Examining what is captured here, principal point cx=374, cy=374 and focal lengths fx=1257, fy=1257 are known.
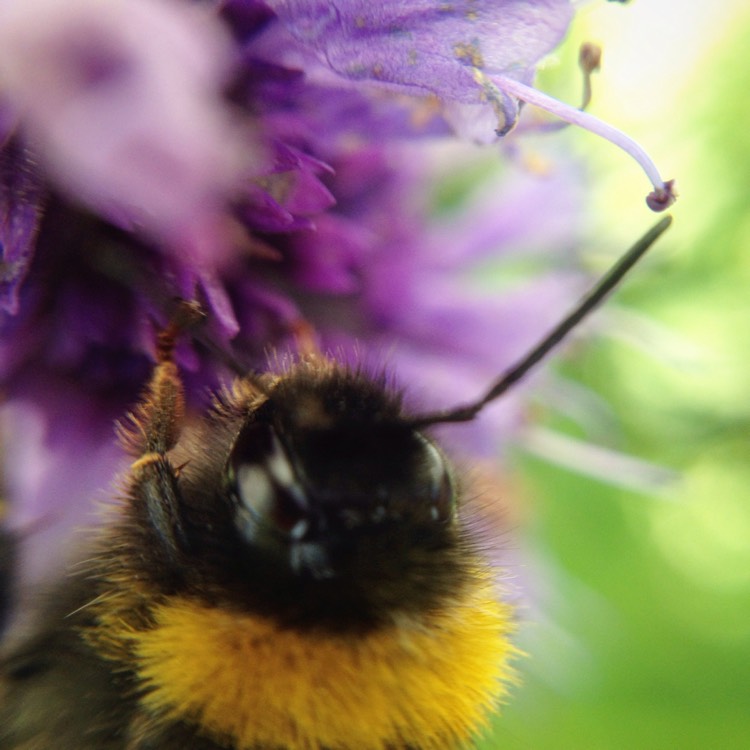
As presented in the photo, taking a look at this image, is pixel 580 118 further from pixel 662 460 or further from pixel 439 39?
pixel 662 460

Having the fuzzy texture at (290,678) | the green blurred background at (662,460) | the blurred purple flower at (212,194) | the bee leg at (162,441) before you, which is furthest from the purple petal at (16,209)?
the green blurred background at (662,460)

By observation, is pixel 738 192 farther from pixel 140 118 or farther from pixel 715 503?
pixel 140 118

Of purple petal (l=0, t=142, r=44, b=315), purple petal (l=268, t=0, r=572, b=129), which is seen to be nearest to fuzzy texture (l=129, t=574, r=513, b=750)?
purple petal (l=0, t=142, r=44, b=315)

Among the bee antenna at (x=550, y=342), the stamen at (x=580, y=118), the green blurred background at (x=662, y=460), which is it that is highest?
the stamen at (x=580, y=118)

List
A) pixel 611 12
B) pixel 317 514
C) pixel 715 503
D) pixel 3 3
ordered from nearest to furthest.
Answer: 1. pixel 3 3
2. pixel 317 514
3. pixel 611 12
4. pixel 715 503

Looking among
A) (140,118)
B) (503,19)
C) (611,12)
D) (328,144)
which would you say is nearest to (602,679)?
(611,12)

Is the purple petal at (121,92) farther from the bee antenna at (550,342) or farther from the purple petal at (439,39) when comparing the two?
the bee antenna at (550,342)
